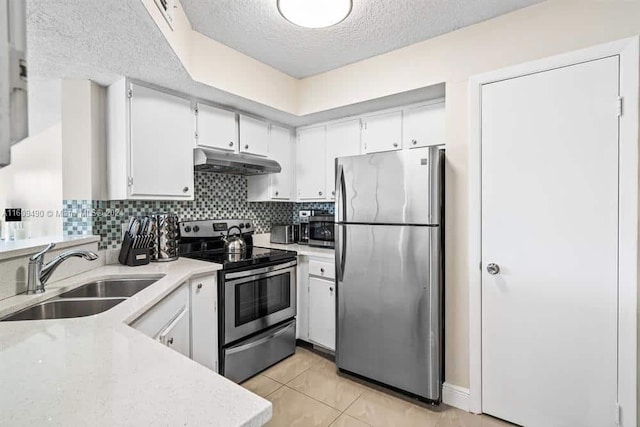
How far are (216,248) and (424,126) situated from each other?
205cm

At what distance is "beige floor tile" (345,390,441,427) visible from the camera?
1922mm

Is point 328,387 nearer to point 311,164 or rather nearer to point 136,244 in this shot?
point 136,244

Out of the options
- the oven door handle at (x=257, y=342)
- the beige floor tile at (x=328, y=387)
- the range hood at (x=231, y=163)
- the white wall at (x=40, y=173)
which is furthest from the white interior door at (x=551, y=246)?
the white wall at (x=40, y=173)

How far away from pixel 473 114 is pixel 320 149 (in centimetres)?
A: 148

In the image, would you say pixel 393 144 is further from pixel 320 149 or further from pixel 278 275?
pixel 278 275

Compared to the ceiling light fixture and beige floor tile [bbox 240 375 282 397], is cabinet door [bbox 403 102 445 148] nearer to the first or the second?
the ceiling light fixture

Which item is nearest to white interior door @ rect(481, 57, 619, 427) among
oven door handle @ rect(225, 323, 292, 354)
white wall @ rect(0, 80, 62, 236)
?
oven door handle @ rect(225, 323, 292, 354)

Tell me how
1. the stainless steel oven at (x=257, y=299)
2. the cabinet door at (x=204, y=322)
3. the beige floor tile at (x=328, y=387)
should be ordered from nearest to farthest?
1. the cabinet door at (x=204, y=322)
2. the beige floor tile at (x=328, y=387)
3. the stainless steel oven at (x=257, y=299)

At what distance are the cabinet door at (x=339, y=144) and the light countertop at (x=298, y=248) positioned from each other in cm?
51

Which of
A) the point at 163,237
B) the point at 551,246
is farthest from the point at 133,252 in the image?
the point at 551,246

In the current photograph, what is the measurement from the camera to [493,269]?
197 centimetres

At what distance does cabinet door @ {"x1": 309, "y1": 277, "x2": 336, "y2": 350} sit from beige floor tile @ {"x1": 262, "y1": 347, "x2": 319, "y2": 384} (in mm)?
→ 149

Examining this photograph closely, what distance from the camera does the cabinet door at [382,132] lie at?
8.65 ft

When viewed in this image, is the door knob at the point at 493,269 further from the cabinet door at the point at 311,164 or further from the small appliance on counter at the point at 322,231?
the cabinet door at the point at 311,164
